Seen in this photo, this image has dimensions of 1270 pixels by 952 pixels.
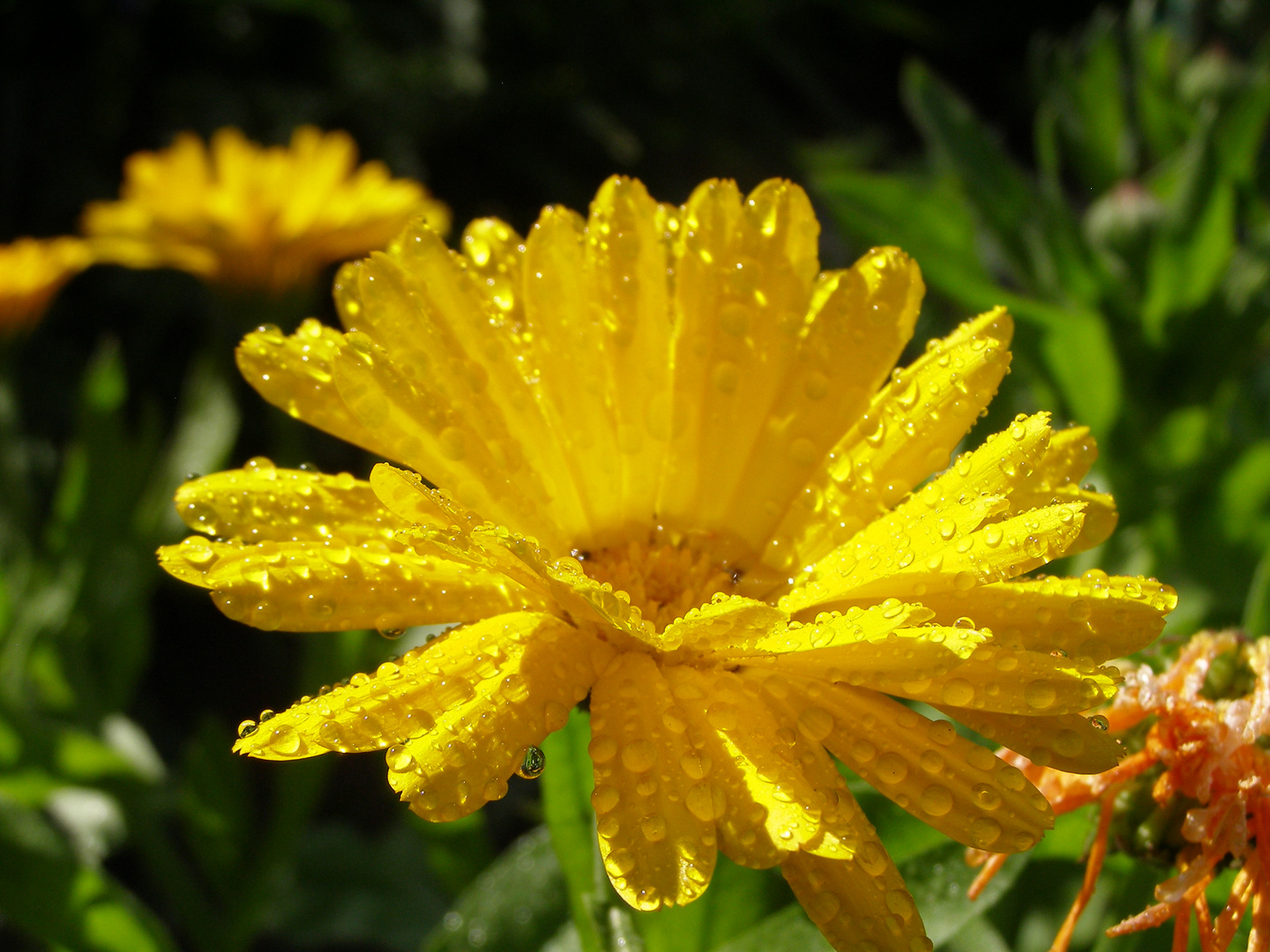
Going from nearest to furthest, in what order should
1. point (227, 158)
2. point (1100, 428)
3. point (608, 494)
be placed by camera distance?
point (608, 494) → point (1100, 428) → point (227, 158)

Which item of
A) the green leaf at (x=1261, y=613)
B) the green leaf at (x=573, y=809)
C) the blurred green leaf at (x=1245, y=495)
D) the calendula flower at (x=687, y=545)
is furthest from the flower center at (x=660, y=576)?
the blurred green leaf at (x=1245, y=495)

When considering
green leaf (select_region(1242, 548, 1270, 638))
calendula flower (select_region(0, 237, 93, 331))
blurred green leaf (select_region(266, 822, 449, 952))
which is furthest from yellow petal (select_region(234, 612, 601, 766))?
calendula flower (select_region(0, 237, 93, 331))

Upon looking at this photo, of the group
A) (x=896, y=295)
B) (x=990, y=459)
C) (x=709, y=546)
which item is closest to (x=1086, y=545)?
(x=990, y=459)

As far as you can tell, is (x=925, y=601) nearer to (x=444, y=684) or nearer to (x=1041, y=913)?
(x=444, y=684)

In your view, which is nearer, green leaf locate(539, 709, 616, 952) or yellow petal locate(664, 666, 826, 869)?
yellow petal locate(664, 666, 826, 869)

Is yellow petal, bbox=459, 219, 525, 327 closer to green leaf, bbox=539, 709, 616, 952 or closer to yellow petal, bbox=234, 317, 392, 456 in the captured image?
yellow petal, bbox=234, 317, 392, 456

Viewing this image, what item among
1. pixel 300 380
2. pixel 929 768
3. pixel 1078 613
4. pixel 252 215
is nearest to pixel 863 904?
pixel 929 768

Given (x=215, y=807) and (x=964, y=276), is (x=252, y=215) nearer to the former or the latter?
(x=215, y=807)
